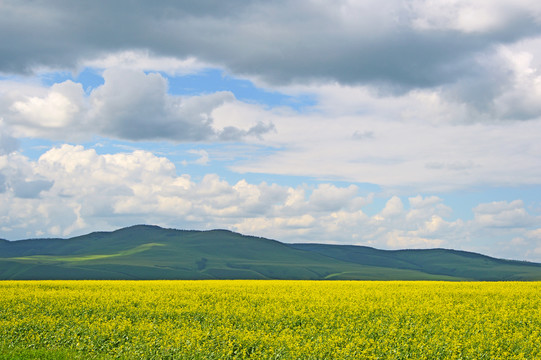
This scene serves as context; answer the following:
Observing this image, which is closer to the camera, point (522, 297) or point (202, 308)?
point (202, 308)

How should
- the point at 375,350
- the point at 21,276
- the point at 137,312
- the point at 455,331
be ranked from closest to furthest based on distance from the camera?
the point at 375,350
the point at 455,331
the point at 137,312
the point at 21,276

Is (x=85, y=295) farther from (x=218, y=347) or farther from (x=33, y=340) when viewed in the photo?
(x=218, y=347)

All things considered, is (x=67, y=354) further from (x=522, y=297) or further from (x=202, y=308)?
(x=522, y=297)

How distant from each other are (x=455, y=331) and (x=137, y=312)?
1650 centimetres

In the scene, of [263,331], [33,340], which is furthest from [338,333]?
[33,340]

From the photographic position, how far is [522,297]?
117 feet

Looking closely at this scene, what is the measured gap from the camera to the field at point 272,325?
2066cm

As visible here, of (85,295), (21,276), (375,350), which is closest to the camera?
(375,350)

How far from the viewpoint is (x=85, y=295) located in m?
35.2

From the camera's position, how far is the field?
813 inches

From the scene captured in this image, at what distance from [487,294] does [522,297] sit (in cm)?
233

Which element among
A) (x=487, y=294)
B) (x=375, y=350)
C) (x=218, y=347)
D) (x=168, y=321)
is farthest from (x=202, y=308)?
(x=487, y=294)

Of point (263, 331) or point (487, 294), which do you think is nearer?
point (263, 331)

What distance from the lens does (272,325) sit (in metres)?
A: 26.0
